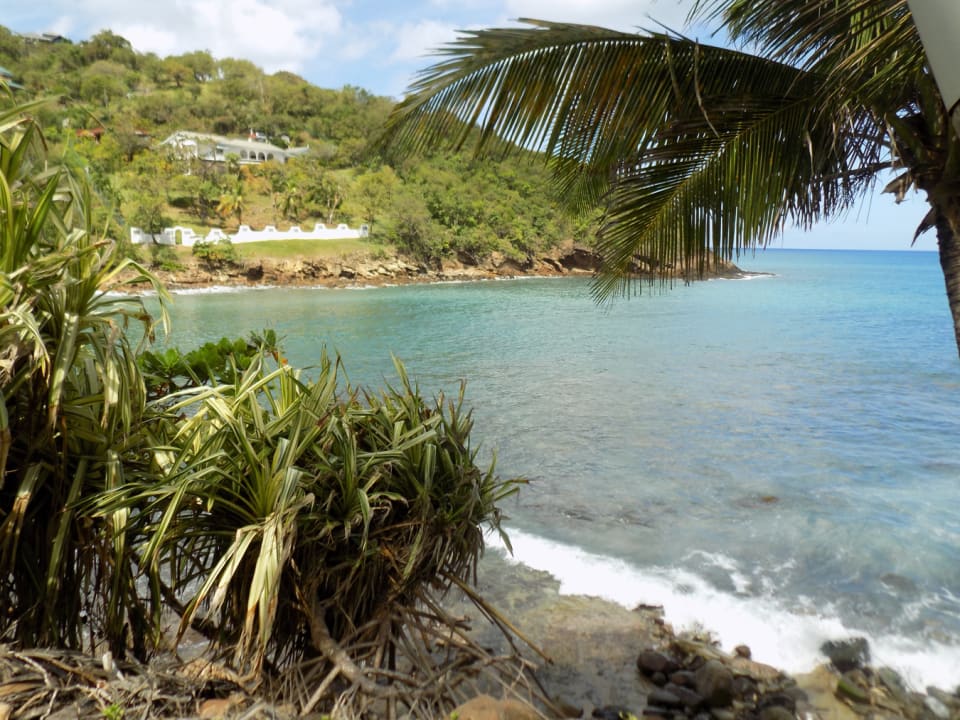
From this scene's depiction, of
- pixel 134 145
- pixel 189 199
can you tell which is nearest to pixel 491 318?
pixel 189 199

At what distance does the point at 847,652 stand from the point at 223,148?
74303mm

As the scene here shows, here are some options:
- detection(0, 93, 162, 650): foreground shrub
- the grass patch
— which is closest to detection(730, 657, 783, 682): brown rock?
detection(0, 93, 162, 650): foreground shrub

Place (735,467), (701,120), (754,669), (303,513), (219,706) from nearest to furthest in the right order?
(219,706) < (303,513) < (701,120) < (754,669) < (735,467)

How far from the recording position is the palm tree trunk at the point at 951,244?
10.3ft

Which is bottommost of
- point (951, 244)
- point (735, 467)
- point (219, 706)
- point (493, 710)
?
point (735, 467)

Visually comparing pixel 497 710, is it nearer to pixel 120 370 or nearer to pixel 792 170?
pixel 120 370

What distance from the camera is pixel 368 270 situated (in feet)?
164

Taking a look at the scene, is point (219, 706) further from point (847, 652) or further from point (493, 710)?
point (847, 652)

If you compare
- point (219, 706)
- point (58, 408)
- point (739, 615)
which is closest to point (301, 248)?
point (739, 615)

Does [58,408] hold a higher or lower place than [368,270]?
higher

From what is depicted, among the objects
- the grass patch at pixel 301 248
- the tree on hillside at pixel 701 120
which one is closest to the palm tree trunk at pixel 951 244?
the tree on hillside at pixel 701 120

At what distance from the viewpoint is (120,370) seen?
2377 millimetres

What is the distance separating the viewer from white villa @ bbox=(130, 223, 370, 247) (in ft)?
152

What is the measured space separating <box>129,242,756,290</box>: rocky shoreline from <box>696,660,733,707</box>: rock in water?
123 ft
